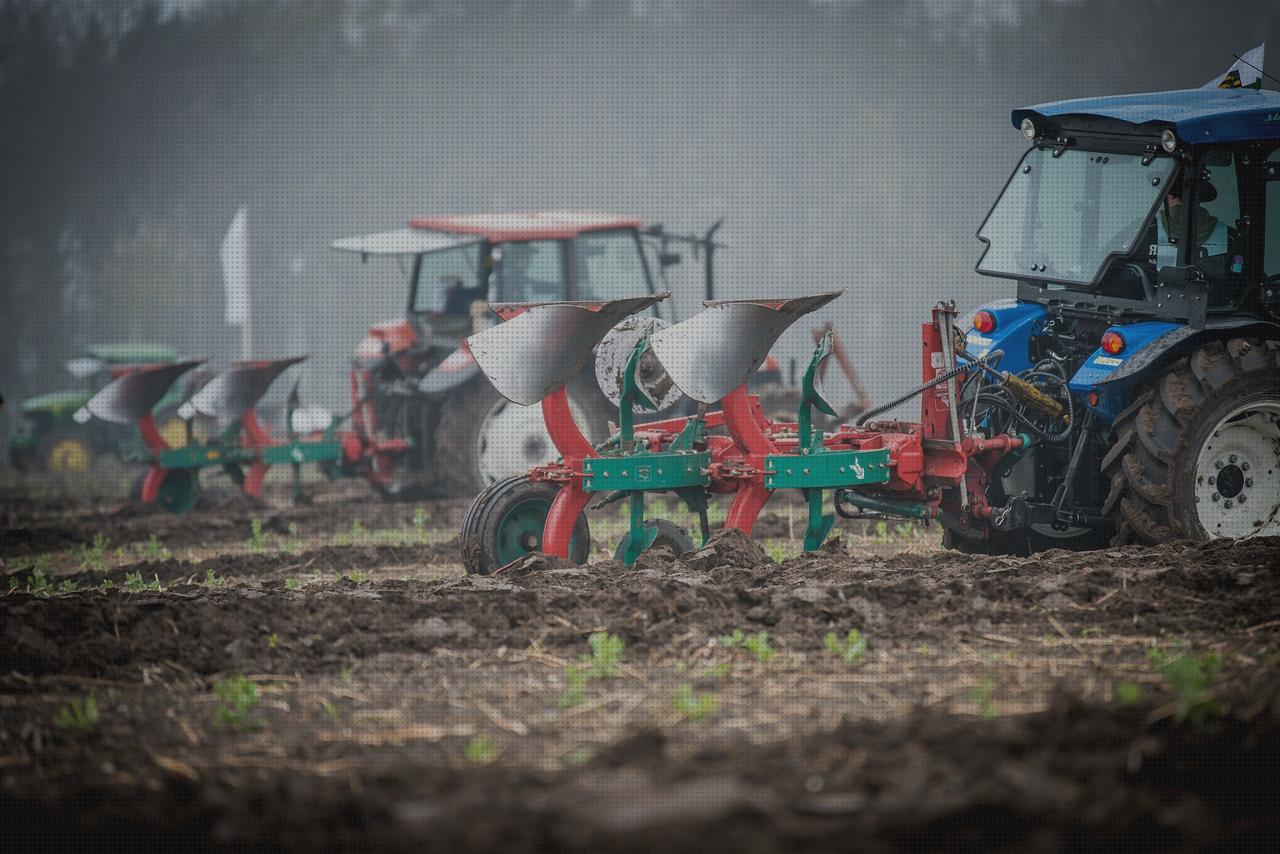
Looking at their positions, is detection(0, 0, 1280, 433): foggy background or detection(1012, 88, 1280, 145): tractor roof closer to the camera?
detection(1012, 88, 1280, 145): tractor roof

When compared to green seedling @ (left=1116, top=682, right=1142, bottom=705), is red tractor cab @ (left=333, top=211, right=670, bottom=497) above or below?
above

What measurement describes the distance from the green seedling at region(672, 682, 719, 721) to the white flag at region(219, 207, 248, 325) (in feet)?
46.1

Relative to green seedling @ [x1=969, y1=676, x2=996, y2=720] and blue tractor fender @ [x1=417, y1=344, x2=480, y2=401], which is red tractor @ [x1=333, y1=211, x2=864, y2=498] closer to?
blue tractor fender @ [x1=417, y1=344, x2=480, y2=401]

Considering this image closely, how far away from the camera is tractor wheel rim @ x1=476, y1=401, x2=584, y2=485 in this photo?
36.2ft

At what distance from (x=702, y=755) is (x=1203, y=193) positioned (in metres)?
4.45

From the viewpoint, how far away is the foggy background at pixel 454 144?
2523 centimetres

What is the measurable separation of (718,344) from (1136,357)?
1.89 meters

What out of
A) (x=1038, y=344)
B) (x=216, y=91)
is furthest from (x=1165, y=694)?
(x=216, y=91)

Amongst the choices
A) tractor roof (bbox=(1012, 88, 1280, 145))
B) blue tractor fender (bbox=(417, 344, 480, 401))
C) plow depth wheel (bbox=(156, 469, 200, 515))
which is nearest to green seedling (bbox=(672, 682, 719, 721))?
tractor roof (bbox=(1012, 88, 1280, 145))

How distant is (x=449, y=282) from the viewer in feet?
39.8

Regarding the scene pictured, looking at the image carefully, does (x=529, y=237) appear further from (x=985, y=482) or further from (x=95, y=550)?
(x=985, y=482)

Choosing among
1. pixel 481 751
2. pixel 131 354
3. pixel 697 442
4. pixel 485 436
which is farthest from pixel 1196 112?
pixel 131 354

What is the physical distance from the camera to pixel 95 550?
888 cm

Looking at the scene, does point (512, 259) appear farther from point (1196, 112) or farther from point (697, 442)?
point (1196, 112)
